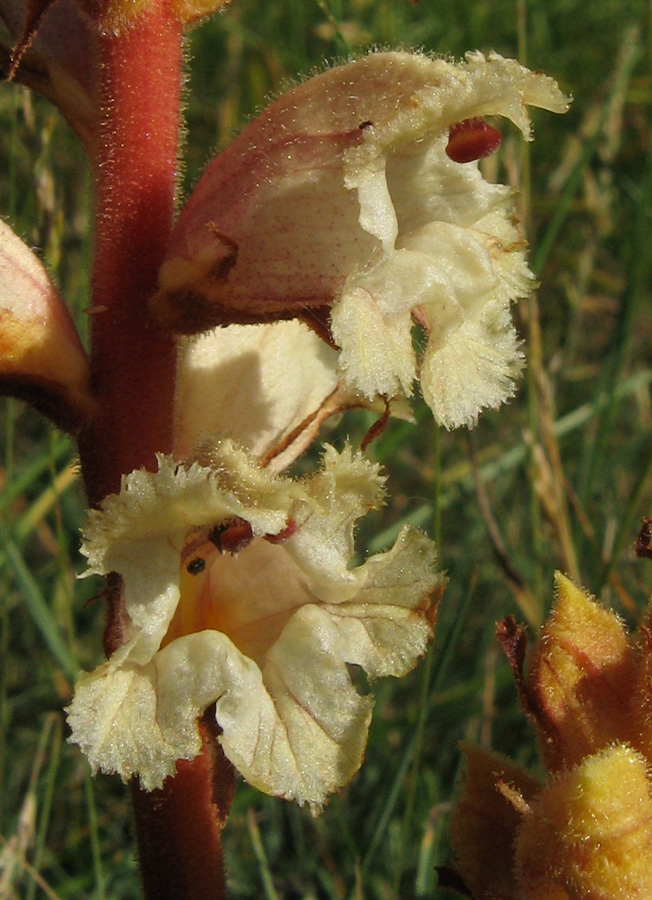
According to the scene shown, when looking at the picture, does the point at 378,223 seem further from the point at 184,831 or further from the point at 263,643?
the point at 184,831

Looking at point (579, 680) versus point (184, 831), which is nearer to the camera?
point (579, 680)

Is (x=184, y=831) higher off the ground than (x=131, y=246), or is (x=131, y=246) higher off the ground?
(x=131, y=246)

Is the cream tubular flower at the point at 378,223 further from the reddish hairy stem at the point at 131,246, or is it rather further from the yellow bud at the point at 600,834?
the yellow bud at the point at 600,834

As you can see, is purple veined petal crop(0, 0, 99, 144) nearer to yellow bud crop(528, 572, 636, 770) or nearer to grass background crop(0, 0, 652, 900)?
grass background crop(0, 0, 652, 900)

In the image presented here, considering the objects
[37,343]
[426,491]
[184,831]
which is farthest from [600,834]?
[426,491]

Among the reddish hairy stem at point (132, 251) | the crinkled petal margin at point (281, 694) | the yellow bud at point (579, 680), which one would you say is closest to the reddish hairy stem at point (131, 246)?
the reddish hairy stem at point (132, 251)

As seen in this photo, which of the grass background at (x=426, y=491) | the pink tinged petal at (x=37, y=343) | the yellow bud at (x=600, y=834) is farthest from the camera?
the grass background at (x=426, y=491)
